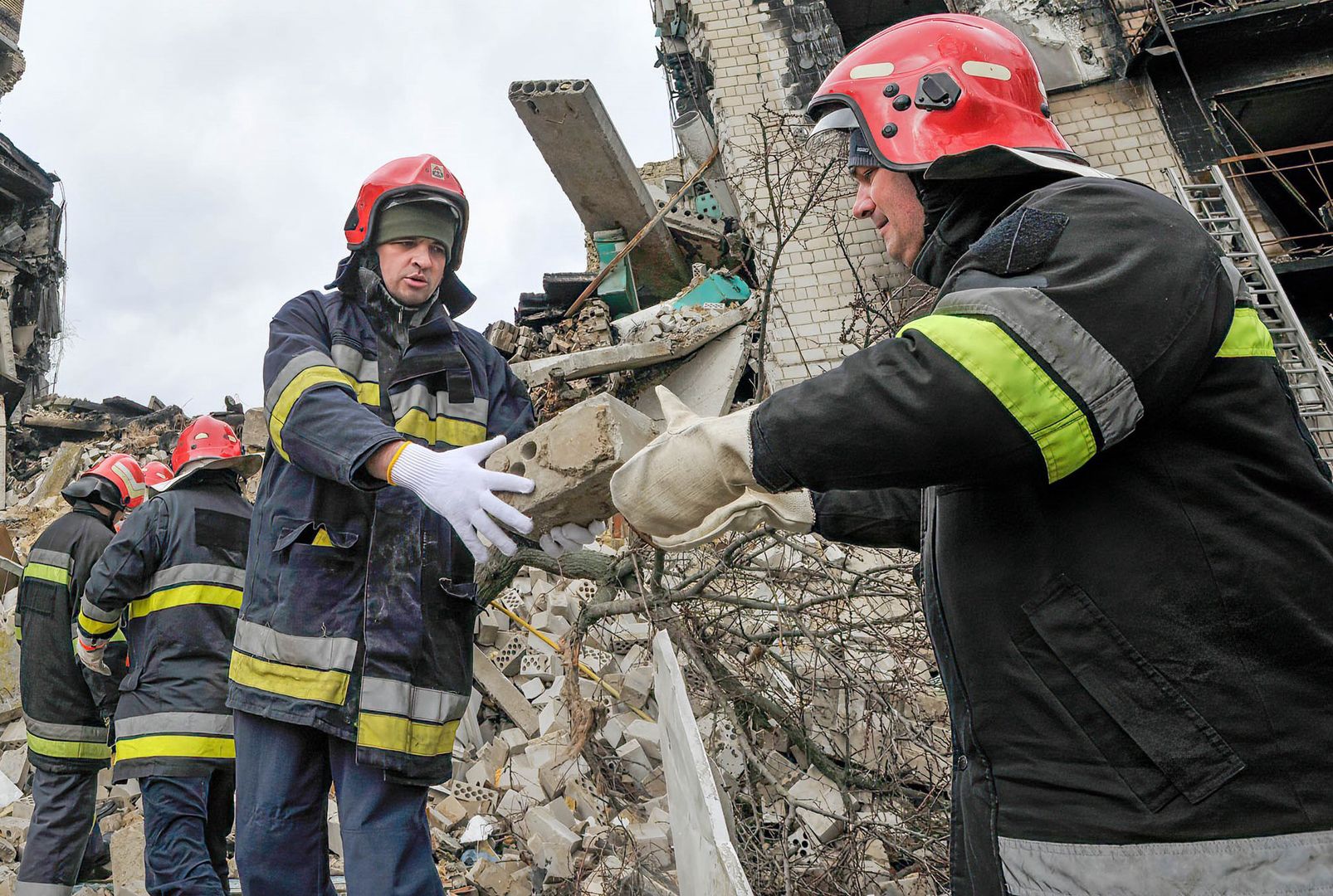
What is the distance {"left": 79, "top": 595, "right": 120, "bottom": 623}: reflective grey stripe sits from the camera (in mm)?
4047

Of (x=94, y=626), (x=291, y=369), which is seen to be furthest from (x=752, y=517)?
(x=94, y=626)

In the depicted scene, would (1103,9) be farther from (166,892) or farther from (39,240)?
(39,240)

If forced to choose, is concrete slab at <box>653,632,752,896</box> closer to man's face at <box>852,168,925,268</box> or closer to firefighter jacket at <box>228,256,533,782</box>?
firefighter jacket at <box>228,256,533,782</box>

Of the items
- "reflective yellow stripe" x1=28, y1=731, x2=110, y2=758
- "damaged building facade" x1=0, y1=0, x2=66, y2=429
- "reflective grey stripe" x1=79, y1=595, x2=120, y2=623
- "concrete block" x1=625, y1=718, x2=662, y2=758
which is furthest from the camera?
"damaged building facade" x1=0, y1=0, x2=66, y2=429

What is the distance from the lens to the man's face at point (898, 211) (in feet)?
5.79

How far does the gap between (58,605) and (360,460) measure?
3625mm

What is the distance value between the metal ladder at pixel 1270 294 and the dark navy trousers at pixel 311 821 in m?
9.83

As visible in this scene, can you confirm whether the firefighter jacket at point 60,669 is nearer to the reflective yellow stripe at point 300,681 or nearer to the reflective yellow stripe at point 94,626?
the reflective yellow stripe at point 94,626

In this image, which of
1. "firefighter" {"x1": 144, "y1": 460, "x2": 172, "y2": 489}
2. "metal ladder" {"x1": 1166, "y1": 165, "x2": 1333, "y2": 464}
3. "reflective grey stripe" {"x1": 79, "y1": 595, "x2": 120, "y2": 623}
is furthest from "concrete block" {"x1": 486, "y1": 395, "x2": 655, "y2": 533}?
"metal ladder" {"x1": 1166, "y1": 165, "x2": 1333, "y2": 464}

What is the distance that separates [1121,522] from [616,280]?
32.0ft

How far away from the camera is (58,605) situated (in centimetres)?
467

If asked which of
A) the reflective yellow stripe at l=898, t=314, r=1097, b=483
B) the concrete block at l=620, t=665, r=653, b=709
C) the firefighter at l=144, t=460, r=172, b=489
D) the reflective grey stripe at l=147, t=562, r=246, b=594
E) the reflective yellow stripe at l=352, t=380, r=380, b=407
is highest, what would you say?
the firefighter at l=144, t=460, r=172, b=489

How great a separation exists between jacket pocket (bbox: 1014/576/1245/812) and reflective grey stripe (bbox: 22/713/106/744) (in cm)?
500

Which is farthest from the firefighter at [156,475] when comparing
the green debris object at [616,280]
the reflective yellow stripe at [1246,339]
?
the reflective yellow stripe at [1246,339]
